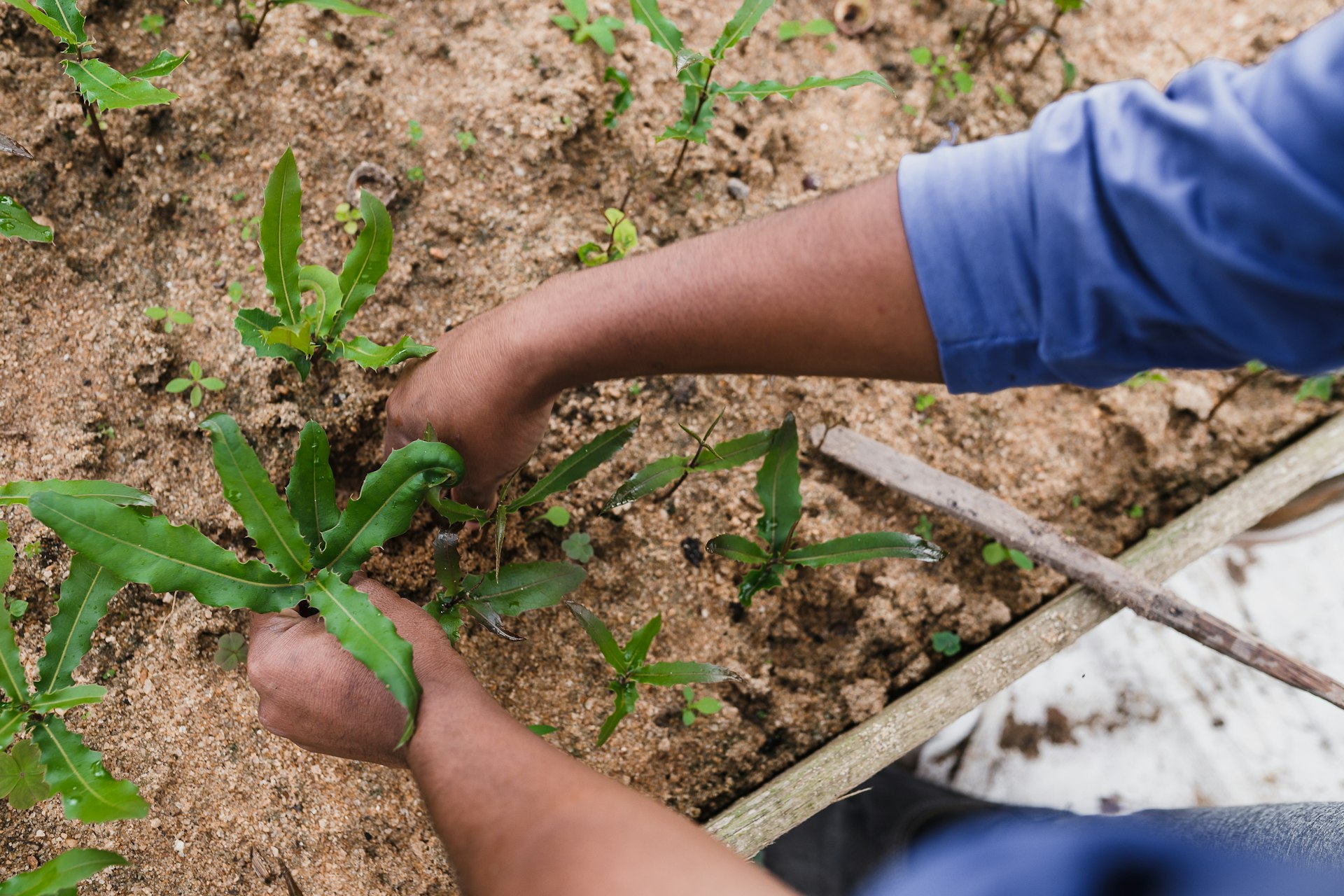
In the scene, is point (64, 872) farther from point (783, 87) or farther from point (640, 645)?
point (783, 87)

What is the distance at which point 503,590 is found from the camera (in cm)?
146

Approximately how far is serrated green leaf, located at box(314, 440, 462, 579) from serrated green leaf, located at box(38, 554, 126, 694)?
0.36m

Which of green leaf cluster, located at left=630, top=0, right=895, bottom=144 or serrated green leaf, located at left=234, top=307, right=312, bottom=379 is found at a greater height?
green leaf cluster, located at left=630, top=0, right=895, bottom=144

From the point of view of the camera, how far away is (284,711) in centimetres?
123

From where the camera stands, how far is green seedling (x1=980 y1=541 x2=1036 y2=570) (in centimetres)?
183

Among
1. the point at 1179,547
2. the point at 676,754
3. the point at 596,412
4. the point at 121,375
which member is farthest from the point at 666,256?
the point at 1179,547

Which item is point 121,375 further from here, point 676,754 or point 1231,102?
point 1231,102

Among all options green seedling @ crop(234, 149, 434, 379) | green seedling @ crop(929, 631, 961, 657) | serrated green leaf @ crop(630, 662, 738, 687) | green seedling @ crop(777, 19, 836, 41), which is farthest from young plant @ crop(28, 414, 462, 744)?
green seedling @ crop(777, 19, 836, 41)

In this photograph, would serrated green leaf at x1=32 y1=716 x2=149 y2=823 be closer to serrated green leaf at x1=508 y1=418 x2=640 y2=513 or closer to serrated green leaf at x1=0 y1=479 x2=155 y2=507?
serrated green leaf at x1=0 y1=479 x2=155 y2=507

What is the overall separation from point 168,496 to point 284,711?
61cm

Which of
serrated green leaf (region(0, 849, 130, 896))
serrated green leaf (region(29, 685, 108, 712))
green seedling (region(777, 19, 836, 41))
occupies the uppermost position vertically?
green seedling (region(777, 19, 836, 41))

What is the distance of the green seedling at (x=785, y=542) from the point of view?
59.7 inches

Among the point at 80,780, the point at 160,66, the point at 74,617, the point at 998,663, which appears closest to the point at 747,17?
the point at 160,66

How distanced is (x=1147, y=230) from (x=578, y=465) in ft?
3.24
